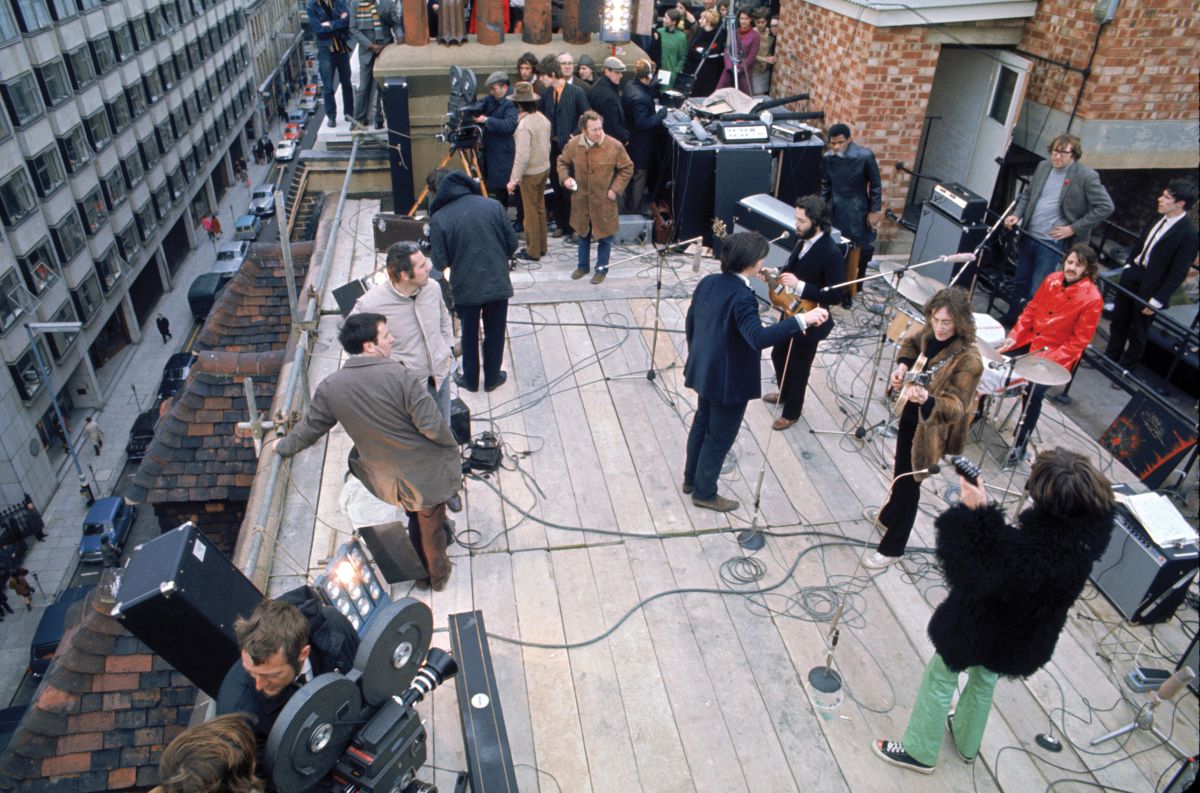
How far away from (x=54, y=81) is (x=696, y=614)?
2631 centimetres

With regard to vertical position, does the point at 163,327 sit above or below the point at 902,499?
below

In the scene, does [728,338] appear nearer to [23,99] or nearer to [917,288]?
[917,288]

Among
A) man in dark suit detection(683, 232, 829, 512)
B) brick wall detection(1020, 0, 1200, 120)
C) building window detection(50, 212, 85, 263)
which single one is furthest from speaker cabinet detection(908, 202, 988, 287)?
building window detection(50, 212, 85, 263)

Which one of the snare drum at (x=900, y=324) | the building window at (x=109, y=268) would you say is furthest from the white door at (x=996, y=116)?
the building window at (x=109, y=268)

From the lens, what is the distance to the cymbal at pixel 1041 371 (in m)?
4.84

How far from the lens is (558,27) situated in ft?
33.5

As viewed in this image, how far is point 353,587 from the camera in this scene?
3613 mm

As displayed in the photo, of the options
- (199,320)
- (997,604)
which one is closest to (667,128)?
(997,604)

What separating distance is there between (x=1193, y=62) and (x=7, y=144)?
23382mm

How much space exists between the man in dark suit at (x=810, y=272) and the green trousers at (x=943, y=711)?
100 inches

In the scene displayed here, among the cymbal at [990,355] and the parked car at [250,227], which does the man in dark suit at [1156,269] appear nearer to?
the cymbal at [990,355]

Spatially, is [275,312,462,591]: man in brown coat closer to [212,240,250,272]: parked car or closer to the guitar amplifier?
the guitar amplifier

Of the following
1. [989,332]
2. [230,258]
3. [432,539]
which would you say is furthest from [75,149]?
[989,332]

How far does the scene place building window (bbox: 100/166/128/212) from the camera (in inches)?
1020
